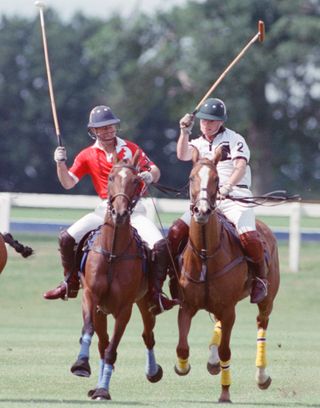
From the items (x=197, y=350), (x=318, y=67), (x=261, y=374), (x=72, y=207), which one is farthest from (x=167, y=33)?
(x=261, y=374)

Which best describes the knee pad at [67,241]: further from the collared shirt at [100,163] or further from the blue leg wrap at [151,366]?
the blue leg wrap at [151,366]

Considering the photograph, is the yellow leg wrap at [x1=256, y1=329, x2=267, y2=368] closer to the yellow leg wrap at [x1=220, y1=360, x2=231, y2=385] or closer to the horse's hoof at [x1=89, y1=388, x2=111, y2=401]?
the yellow leg wrap at [x1=220, y1=360, x2=231, y2=385]

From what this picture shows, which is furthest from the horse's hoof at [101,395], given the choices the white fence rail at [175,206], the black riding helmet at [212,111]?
the white fence rail at [175,206]

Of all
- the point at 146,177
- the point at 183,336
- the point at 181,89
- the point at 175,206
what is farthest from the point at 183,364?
the point at 181,89

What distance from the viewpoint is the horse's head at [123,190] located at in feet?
42.9

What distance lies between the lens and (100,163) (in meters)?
14.1

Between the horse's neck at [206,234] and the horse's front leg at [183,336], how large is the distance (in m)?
0.57

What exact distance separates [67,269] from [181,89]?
40168mm

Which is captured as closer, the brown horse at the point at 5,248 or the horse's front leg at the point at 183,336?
the horse's front leg at the point at 183,336

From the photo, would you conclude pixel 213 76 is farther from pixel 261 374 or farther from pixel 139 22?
pixel 261 374

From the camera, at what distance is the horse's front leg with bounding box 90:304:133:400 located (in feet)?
43.7

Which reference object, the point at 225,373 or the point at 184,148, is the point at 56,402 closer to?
the point at 225,373

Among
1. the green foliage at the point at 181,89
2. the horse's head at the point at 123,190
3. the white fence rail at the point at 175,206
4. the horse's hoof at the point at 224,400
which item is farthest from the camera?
the green foliage at the point at 181,89

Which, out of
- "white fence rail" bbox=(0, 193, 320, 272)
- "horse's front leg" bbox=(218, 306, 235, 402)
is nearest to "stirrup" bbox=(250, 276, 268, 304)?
"horse's front leg" bbox=(218, 306, 235, 402)
